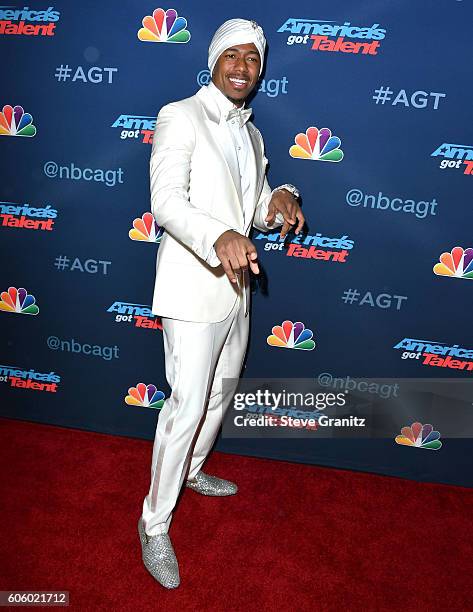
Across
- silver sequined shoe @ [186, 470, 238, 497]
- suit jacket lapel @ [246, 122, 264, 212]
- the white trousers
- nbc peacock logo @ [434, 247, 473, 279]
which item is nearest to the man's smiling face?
suit jacket lapel @ [246, 122, 264, 212]

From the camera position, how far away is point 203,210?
1.87m

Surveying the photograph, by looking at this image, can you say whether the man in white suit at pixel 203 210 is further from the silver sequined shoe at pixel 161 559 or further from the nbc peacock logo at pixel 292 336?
the nbc peacock logo at pixel 292 336

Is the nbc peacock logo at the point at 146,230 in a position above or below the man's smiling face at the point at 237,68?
below

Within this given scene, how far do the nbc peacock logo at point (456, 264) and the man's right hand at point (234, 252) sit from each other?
124cm

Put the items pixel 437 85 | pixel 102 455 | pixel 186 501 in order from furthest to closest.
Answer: pixel 102 455 → pixel 186 501 → pixel 437 85

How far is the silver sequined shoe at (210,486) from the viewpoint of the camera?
8.55 feet

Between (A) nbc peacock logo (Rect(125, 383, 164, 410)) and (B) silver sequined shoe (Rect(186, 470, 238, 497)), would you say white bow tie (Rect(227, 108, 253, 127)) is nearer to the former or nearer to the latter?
(A) nbc peacock logo (Rect(125, 383, 164, 410))

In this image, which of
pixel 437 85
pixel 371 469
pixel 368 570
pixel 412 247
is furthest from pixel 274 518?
pixel 437 85

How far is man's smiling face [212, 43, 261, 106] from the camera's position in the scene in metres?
1.98

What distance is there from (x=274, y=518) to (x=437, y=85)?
204 centimetres

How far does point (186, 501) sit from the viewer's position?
2.57m

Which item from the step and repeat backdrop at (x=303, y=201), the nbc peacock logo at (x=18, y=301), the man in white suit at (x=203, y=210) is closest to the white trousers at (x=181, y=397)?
the man in white suit at (x=203, y=210)

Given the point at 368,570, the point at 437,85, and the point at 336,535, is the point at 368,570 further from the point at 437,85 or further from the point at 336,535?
the point at 437,85

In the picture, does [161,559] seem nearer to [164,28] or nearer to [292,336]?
[292,336]
